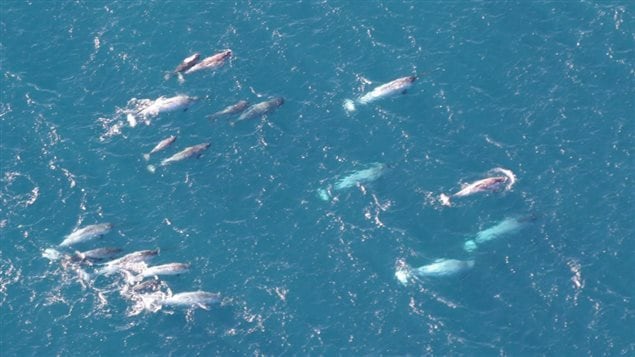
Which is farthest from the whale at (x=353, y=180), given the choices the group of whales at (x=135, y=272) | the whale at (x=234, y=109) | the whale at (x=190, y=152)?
the group of whales at (x=135, y=272)

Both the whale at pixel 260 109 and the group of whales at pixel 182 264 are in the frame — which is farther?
the whale at pixel 260 109

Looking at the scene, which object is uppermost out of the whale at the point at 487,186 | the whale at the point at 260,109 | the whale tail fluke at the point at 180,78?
the whale tail fluke at the point at 180,78

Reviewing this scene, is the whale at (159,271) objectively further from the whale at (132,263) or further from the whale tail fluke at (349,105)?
the whale tail fluke at (349,105)

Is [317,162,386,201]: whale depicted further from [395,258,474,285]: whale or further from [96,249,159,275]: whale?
[96,249,159,275]: whale

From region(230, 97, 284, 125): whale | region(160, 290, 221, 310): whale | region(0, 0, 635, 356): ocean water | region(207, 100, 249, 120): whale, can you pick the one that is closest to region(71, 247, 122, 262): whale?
region(0, 0, 635, 356): ocean water

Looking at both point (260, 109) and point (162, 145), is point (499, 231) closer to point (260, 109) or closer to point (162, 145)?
point (260, 109)

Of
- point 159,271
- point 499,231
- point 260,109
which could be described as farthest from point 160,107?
point 499,231

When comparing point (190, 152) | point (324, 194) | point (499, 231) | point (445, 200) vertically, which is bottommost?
point (499, 231)
